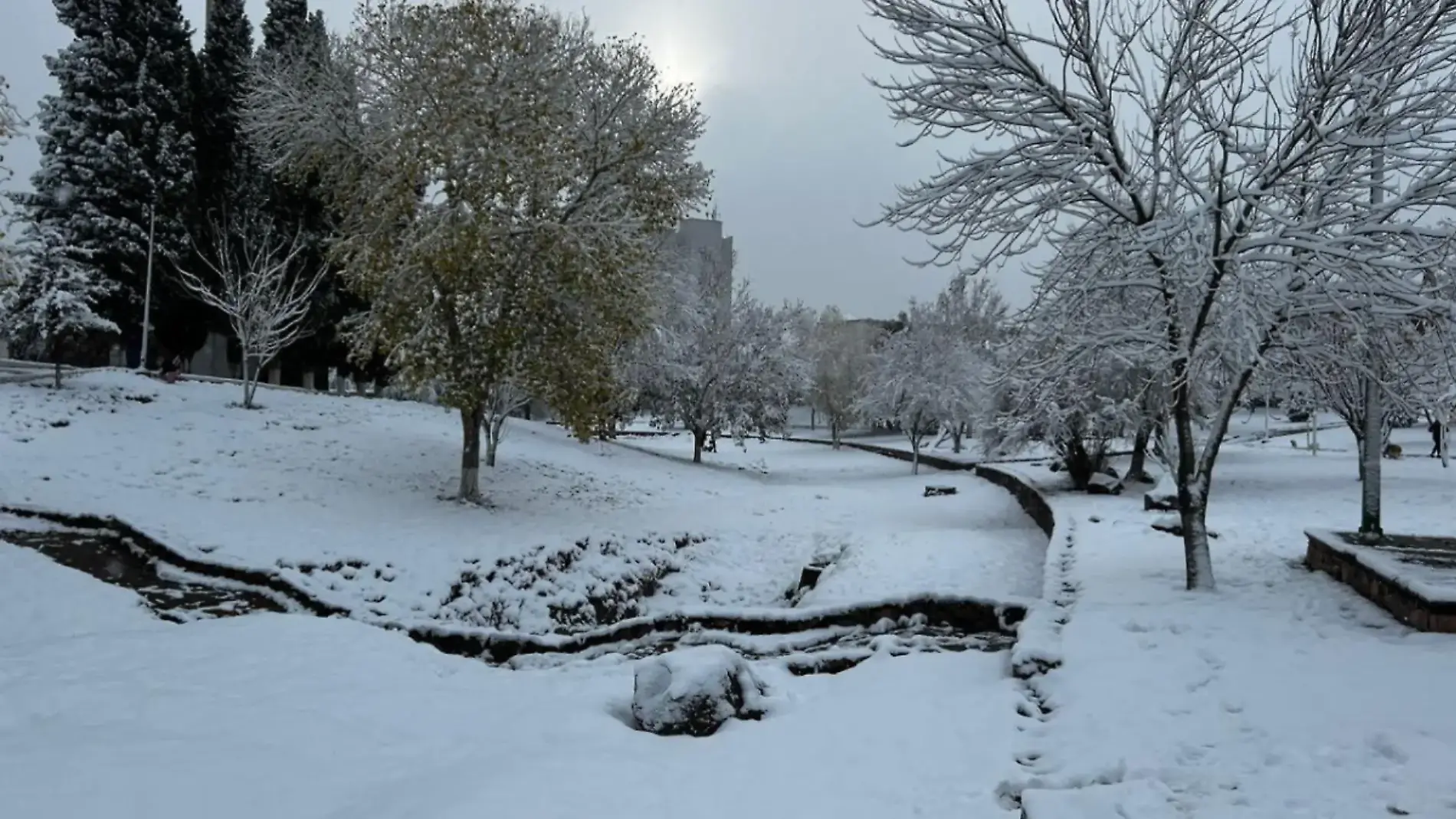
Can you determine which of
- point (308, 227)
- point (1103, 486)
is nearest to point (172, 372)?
point (308, 227)

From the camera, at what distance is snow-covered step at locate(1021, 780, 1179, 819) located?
3.86 metres

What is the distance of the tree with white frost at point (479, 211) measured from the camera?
598 inches

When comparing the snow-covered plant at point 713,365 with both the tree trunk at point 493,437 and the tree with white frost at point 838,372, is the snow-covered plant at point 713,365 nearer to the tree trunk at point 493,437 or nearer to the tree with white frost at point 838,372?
the tree trunk at point 493,437

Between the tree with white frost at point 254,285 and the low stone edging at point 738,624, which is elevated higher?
the tree with white frost at point 254,285

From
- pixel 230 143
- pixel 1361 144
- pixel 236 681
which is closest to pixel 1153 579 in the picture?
pixel 1361 144

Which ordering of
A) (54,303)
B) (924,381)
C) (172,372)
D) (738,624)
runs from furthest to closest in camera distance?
(924,381) → (172,372) → (54,303) → (738,624)

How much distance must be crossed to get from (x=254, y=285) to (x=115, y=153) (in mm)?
7577

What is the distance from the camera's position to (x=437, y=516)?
1506 cm

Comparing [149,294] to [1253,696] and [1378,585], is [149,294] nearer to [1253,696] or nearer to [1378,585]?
[1253,696]

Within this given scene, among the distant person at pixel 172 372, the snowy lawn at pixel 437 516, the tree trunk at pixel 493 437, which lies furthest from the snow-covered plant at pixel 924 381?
the distant person at pixel 172 372

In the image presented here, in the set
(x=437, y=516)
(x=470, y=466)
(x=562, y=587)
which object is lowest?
(x=562, y=587)

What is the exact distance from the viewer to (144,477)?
1455cm

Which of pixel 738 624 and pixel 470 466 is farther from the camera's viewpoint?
pixel 470 466

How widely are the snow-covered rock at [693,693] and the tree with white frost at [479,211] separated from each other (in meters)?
10.3
